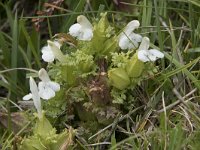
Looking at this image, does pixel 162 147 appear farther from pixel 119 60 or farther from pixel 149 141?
pixel 119 60

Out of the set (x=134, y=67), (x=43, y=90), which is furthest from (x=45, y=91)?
(x=134, y=67)

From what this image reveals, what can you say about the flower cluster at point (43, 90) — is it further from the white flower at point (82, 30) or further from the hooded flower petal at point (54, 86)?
the white flower at point (82, 30)

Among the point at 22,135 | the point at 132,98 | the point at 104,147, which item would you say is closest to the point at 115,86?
the point at 132,98

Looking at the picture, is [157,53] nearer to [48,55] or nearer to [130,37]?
[130,37]

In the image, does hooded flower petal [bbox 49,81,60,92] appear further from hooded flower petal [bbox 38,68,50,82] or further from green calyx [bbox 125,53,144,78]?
green calyx [bbox 125,53,144,78]

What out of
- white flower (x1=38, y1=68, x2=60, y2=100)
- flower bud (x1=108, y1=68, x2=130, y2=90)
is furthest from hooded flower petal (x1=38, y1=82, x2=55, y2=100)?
flower bud (x1=108, y1=68, x2=130, y2=90)

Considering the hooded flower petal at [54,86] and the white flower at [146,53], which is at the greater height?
the white flower at [146,53]

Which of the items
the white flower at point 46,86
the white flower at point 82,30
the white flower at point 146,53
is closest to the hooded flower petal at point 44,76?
the white flower at point 46,86
